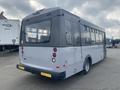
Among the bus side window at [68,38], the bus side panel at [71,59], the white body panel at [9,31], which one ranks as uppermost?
the white body panel at [9,31]

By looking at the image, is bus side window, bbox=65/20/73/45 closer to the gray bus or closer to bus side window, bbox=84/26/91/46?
the gray bus

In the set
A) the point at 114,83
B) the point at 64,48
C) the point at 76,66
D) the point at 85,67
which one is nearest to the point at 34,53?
the point at 64,48

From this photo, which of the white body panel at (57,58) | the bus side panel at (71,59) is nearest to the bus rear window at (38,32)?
the white body panel at (57,58)

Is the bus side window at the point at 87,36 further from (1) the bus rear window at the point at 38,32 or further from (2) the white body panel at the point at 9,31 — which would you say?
(2) the white body panel at the point at 9,31

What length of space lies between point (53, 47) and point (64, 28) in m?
0.82

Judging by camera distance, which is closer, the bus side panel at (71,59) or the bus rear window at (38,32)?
the bus side panel at (71,59)

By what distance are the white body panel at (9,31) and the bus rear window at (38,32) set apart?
32.4 ft

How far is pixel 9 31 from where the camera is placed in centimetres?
1631

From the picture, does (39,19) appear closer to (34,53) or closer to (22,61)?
(34,53)

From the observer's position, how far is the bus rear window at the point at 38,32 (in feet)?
19.6

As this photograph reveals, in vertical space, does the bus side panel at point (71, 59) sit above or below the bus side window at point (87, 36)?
below

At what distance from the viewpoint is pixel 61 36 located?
18.6 ft

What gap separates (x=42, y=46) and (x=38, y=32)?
0.66 m

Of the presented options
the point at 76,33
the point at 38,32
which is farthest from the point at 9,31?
the point at 76,33
